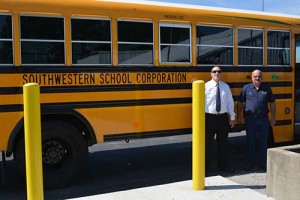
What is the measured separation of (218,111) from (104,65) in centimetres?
184

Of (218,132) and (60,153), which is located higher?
(218,132)

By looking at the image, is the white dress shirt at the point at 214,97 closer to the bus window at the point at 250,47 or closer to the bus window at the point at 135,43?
the bus window at the point at 135,43

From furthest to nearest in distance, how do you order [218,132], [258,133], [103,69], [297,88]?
[297,88] < [258,133] < [218,132] < [103,69]

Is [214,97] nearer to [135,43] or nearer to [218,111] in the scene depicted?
[218,111]

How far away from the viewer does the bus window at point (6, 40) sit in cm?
541

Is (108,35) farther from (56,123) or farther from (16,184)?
(16,184)

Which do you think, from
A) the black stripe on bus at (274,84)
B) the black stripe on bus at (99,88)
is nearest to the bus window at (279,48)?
the black stripe on bus at (274,84)

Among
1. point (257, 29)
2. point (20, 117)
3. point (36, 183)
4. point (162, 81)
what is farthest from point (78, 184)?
point (257, 29)

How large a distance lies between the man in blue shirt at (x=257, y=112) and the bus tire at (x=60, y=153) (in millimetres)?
2614

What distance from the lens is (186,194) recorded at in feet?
14.6

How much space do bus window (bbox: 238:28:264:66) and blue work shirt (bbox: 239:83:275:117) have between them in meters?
0.76

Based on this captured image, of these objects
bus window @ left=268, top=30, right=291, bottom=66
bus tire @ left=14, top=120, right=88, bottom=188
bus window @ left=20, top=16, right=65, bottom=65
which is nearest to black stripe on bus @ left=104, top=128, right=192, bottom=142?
bus tire @ left=14, top=120, right=88, bottom=188

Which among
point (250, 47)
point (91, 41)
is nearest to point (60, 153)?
point (91, 41)

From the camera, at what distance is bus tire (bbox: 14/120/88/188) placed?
5734 mm
